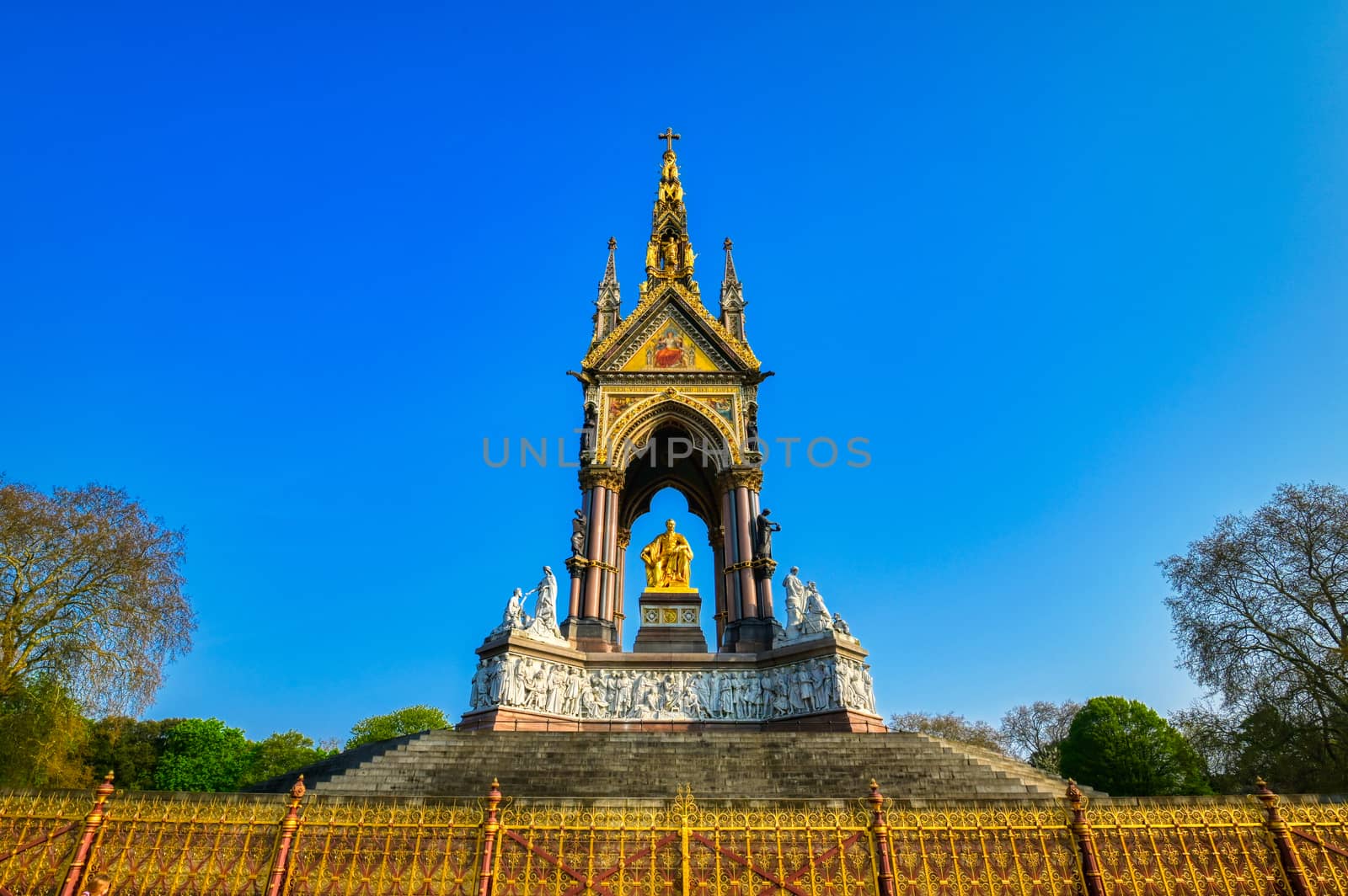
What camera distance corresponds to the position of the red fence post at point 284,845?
6863 millimetres

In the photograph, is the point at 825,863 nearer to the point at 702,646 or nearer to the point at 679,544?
the point at 702,646

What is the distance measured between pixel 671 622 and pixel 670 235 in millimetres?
14749

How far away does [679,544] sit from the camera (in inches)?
851

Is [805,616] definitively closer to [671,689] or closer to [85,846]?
[671,689]

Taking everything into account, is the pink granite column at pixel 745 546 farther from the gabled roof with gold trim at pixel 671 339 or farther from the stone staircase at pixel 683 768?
the stone staircase at pixel 683 768

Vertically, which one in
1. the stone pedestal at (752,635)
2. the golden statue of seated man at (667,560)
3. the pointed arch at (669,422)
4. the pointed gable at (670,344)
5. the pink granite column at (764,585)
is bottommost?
the stone pedestal at (752,635)

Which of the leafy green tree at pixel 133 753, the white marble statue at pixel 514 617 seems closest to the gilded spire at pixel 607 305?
the white marble statue at pixel 514 617

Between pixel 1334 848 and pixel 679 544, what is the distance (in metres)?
15.8

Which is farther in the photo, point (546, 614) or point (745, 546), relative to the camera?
point (745, 546)

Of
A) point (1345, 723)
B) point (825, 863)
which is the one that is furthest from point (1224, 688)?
point (825, 863)

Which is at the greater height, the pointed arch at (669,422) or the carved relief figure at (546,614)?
the pointed arch at (669,422)

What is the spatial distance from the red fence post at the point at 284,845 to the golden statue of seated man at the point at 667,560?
46.8 ft

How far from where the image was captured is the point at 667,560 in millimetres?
21375

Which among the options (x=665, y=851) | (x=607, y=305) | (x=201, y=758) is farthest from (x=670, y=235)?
(x=201, y=758)
